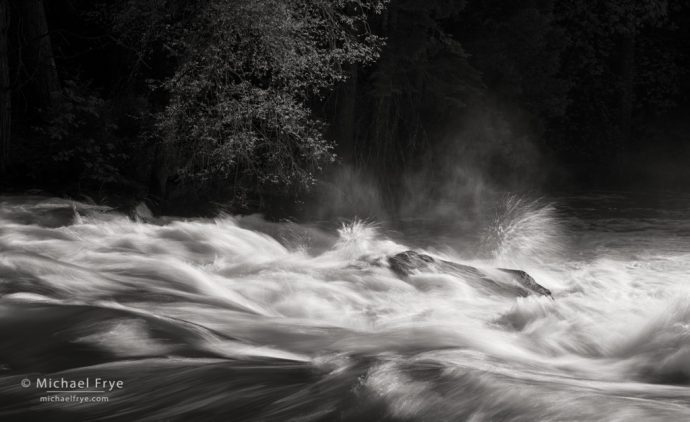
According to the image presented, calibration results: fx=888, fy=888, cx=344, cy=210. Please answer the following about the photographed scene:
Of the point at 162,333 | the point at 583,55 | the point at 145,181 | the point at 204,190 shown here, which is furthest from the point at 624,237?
the point at 583,55

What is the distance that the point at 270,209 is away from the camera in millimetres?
14812

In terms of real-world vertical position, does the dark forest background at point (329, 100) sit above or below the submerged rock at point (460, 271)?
above

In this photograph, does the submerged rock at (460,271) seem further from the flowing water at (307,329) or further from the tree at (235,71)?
the tree at (235,71)

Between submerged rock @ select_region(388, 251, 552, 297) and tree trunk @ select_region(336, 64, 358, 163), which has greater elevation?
tree trunk @ select_region(336, 64, 358, 163)

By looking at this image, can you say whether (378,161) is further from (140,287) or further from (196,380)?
(196,380)

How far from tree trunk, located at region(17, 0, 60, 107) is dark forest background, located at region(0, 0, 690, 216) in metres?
0.02

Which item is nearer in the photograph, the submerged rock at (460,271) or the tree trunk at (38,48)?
the submerged rock at (460,271)

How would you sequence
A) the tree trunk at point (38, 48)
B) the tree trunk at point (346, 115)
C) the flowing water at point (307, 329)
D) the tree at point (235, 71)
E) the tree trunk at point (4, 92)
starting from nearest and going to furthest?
the flowing water at point (307, 329), the tree at point (235, 71), the tree trunk at point (4, 92), the tree trunk at point (38, 48), the tree trunk at point (346, 115)

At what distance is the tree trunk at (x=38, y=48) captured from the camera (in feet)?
49.4

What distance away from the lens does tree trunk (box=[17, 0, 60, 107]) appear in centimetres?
1505

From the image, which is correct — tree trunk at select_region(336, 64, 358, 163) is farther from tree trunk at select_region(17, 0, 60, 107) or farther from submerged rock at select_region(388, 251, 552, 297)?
submerged rock at select_region(388, 251, 552, 297)

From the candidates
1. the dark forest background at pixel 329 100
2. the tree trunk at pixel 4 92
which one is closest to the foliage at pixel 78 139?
the dark forest background at pixel 329 100

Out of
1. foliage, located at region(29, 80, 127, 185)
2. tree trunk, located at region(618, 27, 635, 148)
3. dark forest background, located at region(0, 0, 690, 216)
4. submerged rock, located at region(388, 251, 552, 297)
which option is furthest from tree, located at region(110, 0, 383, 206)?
tree trunk, located at region(618, 27, 635, 148)

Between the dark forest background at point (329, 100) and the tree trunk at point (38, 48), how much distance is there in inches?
1.0
